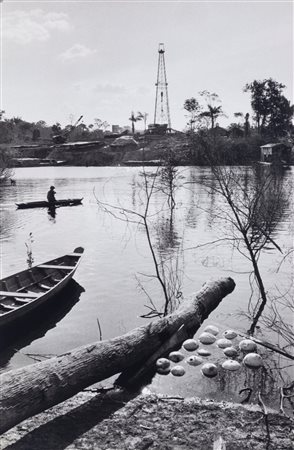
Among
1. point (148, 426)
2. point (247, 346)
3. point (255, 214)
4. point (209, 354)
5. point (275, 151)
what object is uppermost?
point (275, 151)

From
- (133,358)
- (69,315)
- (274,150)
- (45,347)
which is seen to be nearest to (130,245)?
(69,315)

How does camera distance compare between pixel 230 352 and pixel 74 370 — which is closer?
pixel 74 370

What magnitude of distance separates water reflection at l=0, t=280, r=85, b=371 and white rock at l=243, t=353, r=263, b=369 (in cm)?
572

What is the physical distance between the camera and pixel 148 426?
296 inches

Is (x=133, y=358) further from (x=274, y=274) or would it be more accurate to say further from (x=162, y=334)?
(x=274, y=274)

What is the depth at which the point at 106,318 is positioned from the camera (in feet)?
45.3

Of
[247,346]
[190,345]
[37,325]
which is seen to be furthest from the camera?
[37,325]

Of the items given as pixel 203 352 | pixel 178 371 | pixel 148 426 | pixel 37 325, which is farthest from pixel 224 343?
pixel 37 325

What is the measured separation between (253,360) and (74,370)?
14.3 feet

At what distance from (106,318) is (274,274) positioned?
7.97 metres

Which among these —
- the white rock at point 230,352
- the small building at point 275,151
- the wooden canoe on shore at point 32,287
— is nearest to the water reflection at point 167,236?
the wooden canoe on shore at point 32,287

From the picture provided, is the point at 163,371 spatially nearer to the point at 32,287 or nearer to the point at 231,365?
the point at 231,365

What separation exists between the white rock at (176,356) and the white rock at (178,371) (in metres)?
0.60

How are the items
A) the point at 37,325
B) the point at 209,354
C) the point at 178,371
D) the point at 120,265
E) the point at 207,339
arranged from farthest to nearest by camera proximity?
the point at 120,265
the point at 37,325
the point at 207,339
the point at 209,354
the point at 178,371
